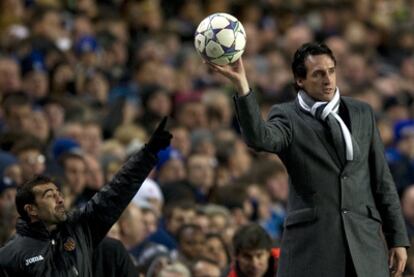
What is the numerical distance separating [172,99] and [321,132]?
330 inches

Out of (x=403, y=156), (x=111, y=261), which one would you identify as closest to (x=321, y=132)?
(x=111, y=261)

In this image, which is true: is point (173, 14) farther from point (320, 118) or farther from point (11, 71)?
point (320, 118)

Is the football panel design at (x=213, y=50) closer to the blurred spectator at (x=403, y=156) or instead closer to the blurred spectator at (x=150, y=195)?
the blurred spectator at (x=150, y=195)

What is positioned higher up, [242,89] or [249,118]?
[242,89]

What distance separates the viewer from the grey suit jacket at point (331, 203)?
6.42 meters

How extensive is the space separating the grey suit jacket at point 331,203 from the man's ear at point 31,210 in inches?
52.0

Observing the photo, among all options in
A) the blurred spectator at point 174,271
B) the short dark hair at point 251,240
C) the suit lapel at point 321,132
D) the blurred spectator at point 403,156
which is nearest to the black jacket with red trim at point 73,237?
the suit lapel at point 321,132

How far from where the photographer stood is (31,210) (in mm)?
6688

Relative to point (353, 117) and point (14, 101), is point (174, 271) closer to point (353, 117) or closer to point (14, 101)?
point (353, 117)

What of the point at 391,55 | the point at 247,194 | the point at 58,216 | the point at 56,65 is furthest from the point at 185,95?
the point at 58,216

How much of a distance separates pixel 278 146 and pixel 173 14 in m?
12.0

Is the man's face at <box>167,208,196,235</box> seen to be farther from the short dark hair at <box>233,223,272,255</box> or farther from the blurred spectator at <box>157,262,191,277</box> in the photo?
the short dark hair at <box>233,223,272,255</box>

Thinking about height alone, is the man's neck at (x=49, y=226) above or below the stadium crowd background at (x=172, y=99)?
above

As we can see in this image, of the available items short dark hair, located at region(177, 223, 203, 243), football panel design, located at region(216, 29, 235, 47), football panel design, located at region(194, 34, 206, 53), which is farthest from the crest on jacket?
short dark hair, located at region(177, 223, 203, 243)
